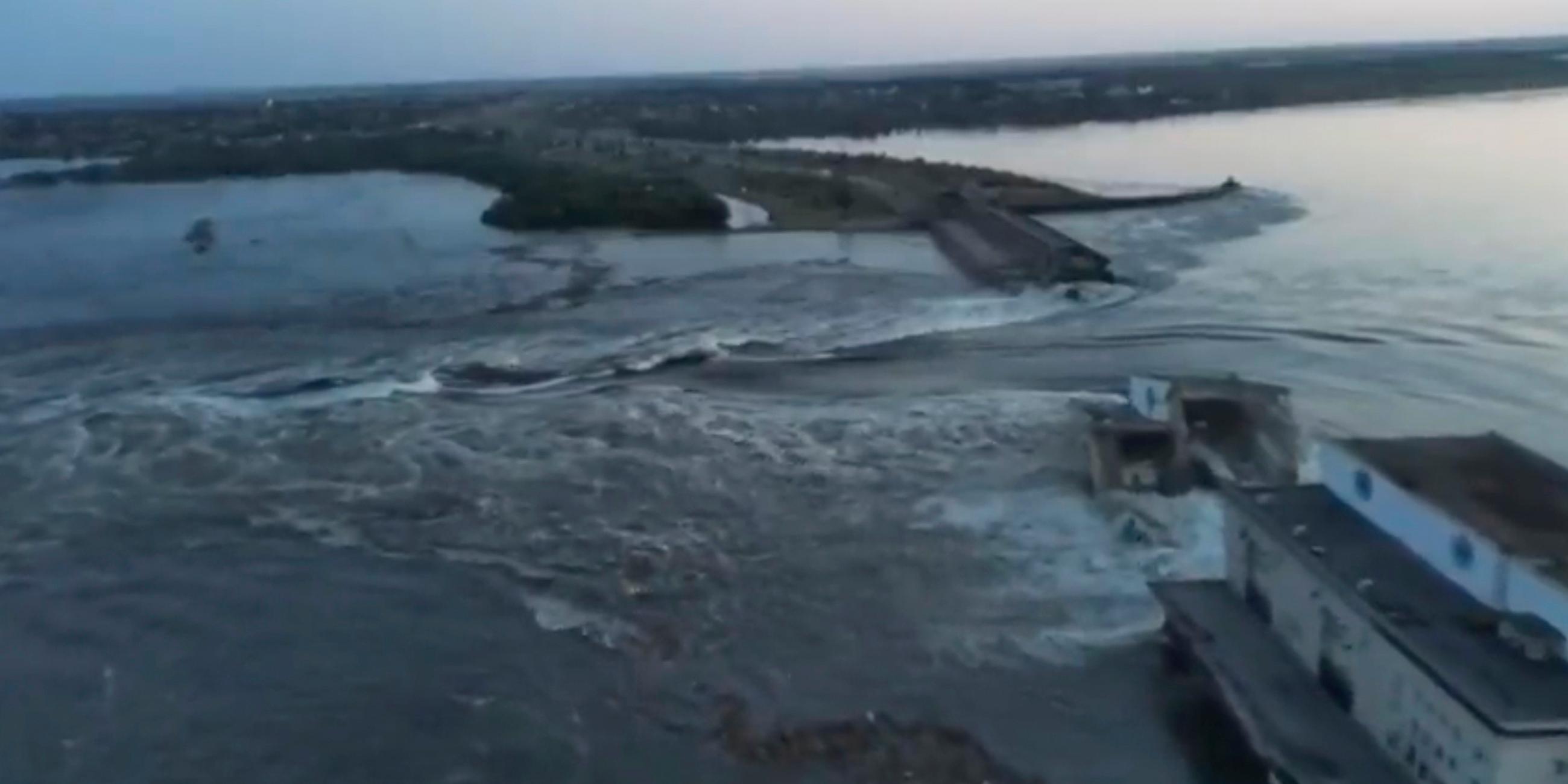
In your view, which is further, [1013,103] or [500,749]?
[1013,103]

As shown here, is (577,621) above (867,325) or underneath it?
underneath

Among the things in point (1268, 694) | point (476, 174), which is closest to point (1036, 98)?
point (476, 174)

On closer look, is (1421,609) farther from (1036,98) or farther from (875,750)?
(1036,98)

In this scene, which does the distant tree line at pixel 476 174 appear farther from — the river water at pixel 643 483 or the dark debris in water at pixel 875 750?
the dark debris in water at pixel 875 750

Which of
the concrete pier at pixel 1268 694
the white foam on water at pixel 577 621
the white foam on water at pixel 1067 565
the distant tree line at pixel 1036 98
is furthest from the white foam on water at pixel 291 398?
the distant tree line at pixel 1036 98

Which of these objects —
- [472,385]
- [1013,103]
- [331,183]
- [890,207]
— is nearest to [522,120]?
[1013,103]

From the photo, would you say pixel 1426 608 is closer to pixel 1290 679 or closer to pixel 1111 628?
pixel 1290 679

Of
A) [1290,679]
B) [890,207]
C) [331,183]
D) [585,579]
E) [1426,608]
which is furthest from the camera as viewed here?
[331,183]
